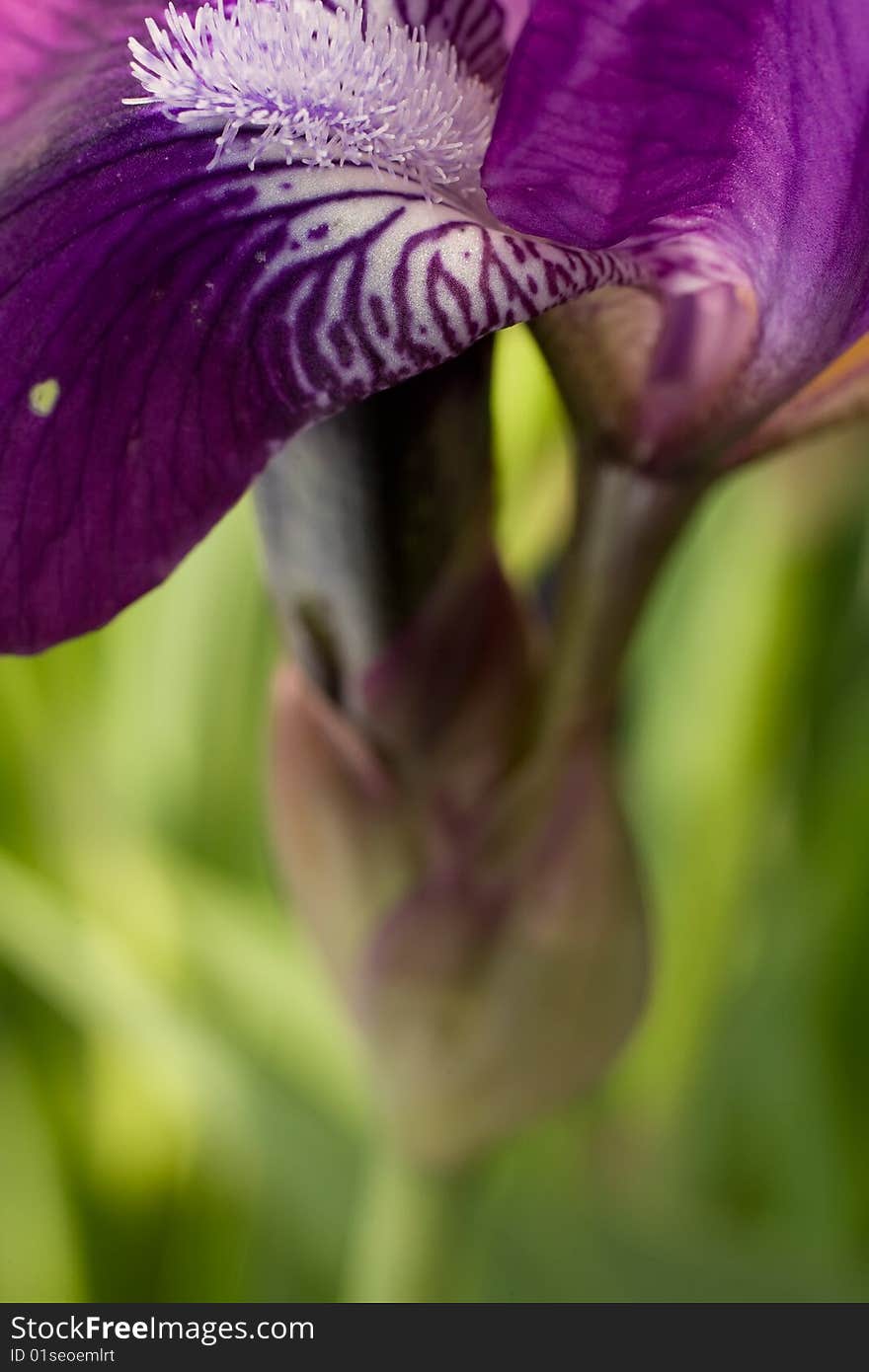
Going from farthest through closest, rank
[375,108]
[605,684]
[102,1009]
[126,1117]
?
[126,1117]
[102,1009]
[605,684]
[375,108]

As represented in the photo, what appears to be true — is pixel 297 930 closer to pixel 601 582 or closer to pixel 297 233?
pixel 601 582

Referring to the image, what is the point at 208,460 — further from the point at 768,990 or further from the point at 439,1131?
the point at 768,990

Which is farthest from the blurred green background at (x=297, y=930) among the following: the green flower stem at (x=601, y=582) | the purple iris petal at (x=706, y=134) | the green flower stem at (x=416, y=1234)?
the purple iris petal at (x=706, y=134)

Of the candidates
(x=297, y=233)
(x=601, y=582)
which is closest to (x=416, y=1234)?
(x=601, y=582)

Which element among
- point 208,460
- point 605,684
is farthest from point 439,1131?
point 208,460

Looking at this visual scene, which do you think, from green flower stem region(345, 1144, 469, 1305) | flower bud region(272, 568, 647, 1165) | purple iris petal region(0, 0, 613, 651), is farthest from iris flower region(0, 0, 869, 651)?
green flower stem region(345, 1144, 469, 1305)
